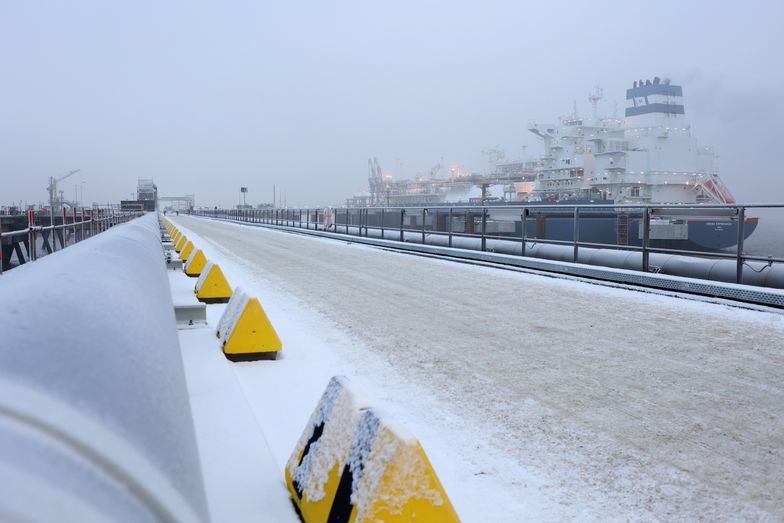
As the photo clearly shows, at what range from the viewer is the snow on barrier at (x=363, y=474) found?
2.17m

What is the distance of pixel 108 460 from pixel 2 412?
0.54ft

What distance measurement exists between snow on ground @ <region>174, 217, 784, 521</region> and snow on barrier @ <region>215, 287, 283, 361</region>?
179 mm

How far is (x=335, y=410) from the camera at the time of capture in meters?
2.80

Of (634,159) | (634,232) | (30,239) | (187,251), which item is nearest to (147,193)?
(634,159)

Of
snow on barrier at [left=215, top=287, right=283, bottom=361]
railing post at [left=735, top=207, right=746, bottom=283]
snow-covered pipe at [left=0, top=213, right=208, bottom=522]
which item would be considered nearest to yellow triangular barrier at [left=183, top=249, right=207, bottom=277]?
snow on barrier at [left=215, top=287, right=283, bottom=361]

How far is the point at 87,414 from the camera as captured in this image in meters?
1.03

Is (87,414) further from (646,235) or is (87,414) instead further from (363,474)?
(646,235)

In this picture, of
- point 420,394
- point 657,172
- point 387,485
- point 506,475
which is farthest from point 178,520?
point 657,172

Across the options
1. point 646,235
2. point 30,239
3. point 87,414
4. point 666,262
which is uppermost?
point 87,414

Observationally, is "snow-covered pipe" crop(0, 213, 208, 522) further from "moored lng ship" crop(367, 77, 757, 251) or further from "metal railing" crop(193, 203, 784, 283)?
"moored lng ship" crop(367, 77, 757, 251)

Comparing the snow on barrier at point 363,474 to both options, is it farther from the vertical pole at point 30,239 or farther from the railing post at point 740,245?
the railing post at point 740,245

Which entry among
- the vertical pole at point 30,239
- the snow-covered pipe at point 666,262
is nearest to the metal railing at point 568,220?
the snow-covered pipe at point 666,262

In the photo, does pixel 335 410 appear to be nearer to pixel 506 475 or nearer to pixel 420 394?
pixel 506 475

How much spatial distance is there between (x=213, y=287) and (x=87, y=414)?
866 centimetres
